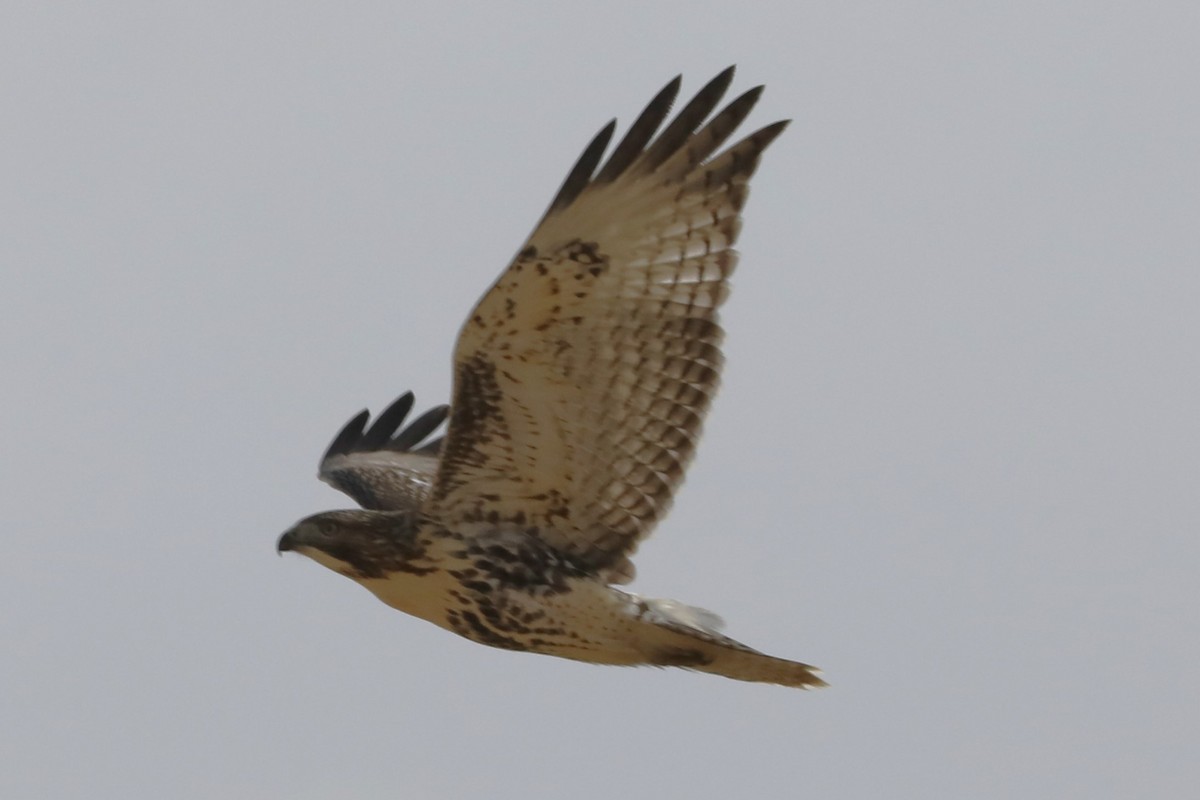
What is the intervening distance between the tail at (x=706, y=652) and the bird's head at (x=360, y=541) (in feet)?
2.97

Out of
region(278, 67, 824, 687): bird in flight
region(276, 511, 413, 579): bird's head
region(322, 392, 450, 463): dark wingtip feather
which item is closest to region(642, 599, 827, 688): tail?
region(278, 67, 824, 687): bird in flight

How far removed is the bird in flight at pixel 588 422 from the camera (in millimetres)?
7387

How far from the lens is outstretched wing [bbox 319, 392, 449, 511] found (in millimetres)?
9586

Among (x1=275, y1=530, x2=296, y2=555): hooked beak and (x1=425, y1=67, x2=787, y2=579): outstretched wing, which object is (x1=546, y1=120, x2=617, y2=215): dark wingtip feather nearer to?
(x1=425, y1=67, x2=787, y2=579): outstretched wing

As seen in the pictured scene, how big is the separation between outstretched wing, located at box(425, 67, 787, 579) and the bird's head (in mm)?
173

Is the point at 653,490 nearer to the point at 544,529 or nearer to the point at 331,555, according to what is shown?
the point at 544,529

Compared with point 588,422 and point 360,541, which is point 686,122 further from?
point 360,541

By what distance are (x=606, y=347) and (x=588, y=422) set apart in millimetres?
300

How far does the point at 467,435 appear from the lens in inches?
301

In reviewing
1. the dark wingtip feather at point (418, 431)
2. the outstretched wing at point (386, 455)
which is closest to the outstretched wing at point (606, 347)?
the outstretched wing at point (386, 455)

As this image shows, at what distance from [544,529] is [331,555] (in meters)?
0.76

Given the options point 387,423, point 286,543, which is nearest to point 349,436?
point 387,423

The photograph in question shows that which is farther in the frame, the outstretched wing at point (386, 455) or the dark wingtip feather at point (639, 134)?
the outstretched wing at point (386, 455)

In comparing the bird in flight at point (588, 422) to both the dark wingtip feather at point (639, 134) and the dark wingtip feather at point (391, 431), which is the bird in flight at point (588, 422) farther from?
the dark wingtip feather at point (391, 431)
